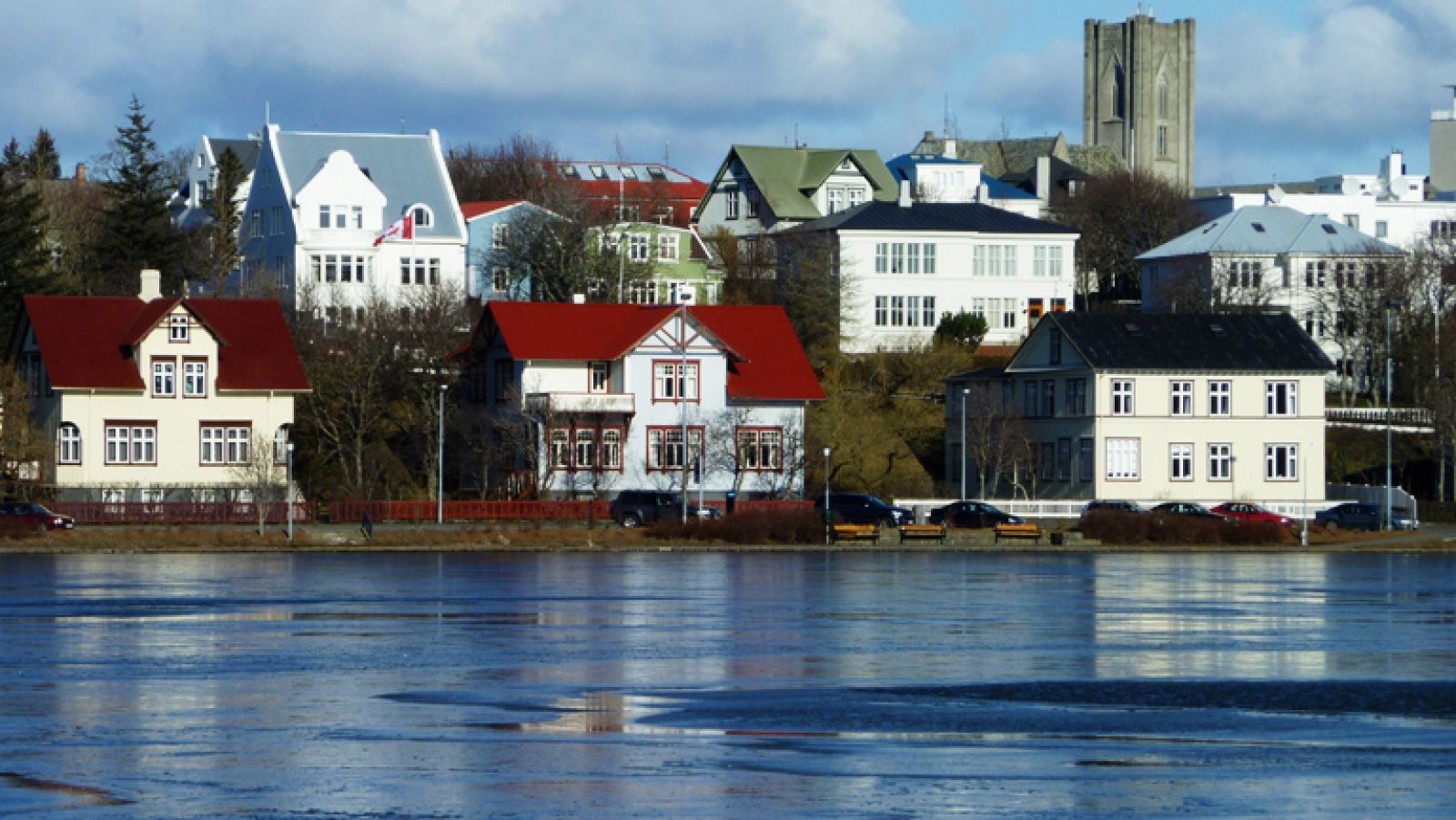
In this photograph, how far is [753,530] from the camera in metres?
75.5

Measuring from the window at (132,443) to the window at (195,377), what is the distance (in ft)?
6.83

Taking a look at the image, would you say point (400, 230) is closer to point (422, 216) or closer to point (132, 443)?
point (422, 216)

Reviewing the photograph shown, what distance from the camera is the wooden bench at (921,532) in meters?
76.5

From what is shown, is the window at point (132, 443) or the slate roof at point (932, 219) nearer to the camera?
the window at point (132, 443)

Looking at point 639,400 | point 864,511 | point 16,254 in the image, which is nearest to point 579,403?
point 639,400

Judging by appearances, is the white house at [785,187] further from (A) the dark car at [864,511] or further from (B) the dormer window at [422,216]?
(A) the dark car at [864,511]

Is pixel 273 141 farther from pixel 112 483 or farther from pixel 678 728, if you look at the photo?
pixel 678 728

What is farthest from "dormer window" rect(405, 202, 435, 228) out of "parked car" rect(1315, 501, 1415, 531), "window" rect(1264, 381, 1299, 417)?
"parked car" rect(1315, 501, 1415, 531)

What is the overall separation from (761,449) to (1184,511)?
58.1ft

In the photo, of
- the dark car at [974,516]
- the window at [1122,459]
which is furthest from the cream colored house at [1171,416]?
the dark car at [974,516]

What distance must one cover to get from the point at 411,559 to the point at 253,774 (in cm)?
4517

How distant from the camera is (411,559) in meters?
66.2

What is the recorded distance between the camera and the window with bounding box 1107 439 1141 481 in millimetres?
94688

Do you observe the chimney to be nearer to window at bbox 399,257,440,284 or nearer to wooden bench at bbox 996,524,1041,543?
window at bbox 399,257,440,284
